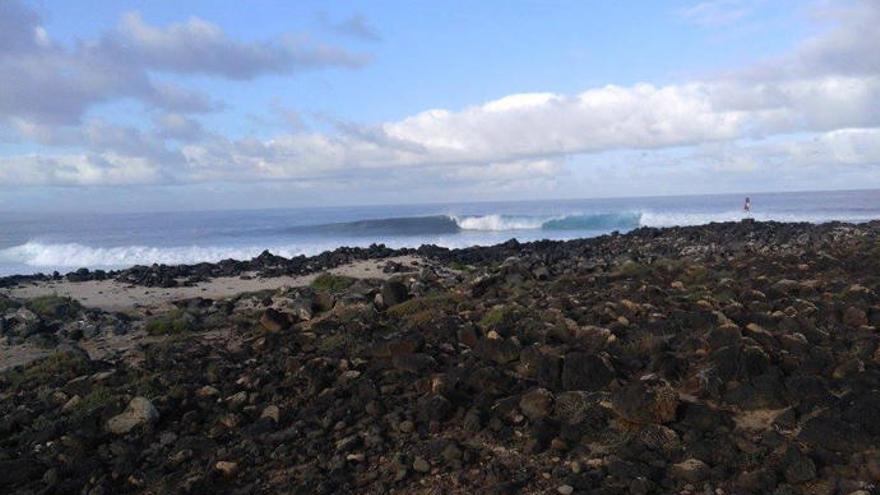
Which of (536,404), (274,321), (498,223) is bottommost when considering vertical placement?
(536,404)

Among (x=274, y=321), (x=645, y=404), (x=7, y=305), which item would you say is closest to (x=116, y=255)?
(x=7, y=305)

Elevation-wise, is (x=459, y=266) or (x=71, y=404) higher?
(x=459, y=266)

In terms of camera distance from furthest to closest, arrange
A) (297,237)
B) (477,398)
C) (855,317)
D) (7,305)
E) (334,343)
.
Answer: (297,237), (7,305), (334,343), (855,317), (477,398)

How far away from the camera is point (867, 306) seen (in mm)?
8664

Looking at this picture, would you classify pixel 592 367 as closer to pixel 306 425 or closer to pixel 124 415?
pixel 306 425

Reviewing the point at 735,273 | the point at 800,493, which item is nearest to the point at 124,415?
the point at 800,493

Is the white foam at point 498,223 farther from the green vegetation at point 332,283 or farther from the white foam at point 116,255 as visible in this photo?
the green vegetation at point 332,283

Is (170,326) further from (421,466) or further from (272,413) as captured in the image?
(421,466)

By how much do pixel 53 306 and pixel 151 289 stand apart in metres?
4.00

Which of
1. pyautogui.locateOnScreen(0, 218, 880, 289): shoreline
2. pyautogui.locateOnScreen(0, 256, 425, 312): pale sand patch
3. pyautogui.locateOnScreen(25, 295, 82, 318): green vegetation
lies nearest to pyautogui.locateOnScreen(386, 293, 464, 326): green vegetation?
pyautogui.locateOnScreen(0, 256, 425, 312): pale sand patch

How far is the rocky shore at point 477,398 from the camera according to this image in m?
5.31

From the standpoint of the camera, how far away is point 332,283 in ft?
56.2

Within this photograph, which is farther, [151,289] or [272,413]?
[151,289]

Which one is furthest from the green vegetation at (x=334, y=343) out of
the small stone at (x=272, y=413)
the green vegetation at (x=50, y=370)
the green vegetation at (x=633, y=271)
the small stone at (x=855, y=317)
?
the green vegetation at (x=633, y=271)
